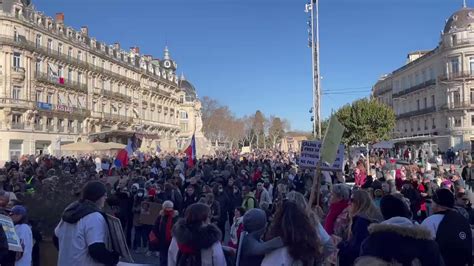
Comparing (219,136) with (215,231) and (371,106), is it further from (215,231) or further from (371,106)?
(215,231)

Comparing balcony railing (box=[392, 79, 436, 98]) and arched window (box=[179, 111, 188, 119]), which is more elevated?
balcony railing (box=[392, 79, 436, 98])

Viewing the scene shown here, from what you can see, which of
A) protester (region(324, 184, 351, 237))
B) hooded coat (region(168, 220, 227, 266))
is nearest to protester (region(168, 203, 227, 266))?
hooded coat (region(168, 220, 227, 266))

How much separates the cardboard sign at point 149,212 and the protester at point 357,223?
4843mm

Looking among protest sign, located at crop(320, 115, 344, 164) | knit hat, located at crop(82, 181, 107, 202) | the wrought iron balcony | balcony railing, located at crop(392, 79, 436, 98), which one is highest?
balcony railing, located at crop(392, 79, 436, 98)

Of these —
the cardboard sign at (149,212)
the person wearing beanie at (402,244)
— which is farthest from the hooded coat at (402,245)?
the cardboard sign at (149,212)

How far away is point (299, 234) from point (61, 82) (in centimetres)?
4876

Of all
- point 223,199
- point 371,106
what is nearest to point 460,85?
point 371,106

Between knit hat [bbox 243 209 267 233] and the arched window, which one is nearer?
knit hat [bbox 243 209 267 233]

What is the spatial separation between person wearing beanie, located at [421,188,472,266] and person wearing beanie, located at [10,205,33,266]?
13.4 feet

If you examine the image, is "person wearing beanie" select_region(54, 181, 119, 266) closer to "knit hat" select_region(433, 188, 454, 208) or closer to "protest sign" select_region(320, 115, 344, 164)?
"knit hat" select_region(433, 188, 454, 208)

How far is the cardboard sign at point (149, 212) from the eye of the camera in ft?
28.8

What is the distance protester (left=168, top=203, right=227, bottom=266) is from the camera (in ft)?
13.5

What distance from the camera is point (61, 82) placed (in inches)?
1869

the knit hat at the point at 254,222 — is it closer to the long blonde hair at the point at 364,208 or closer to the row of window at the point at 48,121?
the long blonde hair at the point at 364,208
